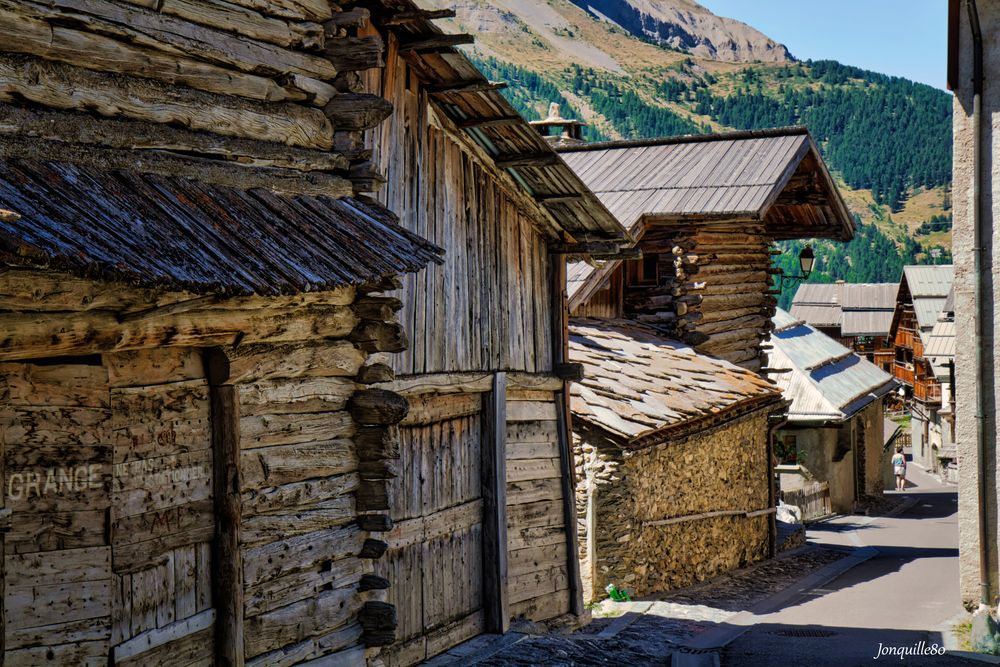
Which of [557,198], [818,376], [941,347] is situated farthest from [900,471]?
[557,198]

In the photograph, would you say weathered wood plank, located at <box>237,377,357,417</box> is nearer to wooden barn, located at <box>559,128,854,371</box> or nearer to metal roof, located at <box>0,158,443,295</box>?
metal roof, located at <box>0,158,443,295</box>

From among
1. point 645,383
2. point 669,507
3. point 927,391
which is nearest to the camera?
point 669,507

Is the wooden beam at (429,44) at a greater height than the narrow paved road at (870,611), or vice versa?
the wooden beam at (429,44)

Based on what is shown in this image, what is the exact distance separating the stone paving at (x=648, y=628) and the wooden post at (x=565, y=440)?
1.97ft

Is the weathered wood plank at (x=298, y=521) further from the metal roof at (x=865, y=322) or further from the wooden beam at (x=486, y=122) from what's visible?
the metal roof at (x=865, y=322)

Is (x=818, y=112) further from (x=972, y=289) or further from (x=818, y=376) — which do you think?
(x=972, y=289)

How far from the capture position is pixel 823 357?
100ft

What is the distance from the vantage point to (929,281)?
164 ft

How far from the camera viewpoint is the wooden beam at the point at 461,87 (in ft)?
29.1

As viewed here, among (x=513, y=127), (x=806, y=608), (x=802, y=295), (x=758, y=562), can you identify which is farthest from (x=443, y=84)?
(x=802, y=295)

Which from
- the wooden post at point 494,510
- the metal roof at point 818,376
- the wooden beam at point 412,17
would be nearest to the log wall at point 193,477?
the wooden beam at point 412,17

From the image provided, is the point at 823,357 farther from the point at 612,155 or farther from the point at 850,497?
the point at 612,155

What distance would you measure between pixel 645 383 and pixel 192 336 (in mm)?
10662

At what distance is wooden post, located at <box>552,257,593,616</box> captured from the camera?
1158cm
